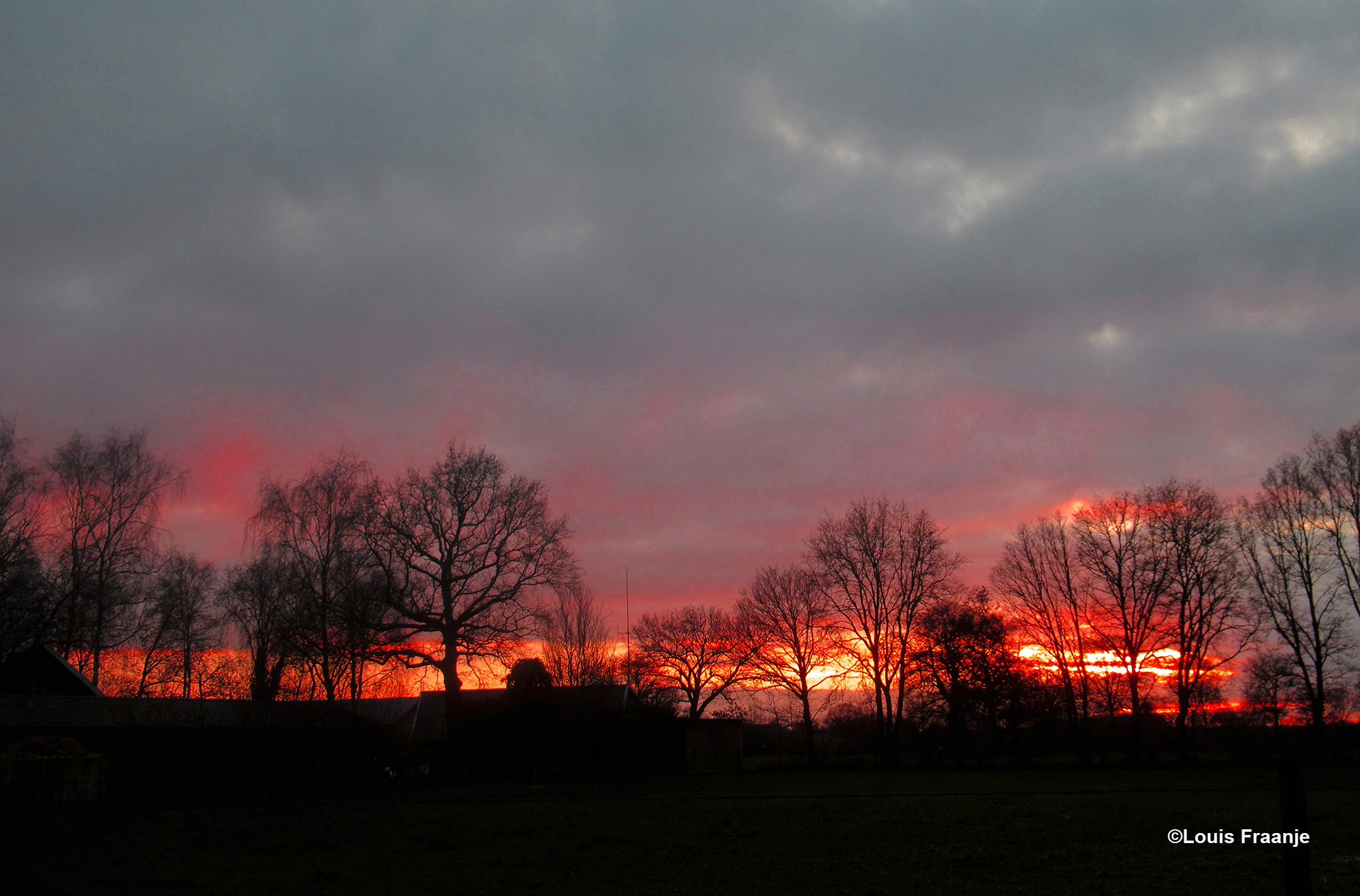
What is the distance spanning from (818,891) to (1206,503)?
43278 millimetres

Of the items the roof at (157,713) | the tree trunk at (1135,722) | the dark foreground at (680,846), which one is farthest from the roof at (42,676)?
the tree trunk at (1135,722)

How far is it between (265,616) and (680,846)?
2965 cm

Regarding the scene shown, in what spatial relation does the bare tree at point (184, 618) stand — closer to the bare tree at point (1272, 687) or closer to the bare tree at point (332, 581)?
the bare tree at point (332, 581)

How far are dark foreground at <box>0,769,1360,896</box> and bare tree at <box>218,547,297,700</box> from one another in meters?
12.9

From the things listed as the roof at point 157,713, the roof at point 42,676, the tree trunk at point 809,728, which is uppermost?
the roof at point 42,676

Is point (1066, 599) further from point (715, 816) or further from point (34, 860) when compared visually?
point (34, 860)

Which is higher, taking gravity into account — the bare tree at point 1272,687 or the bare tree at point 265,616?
the bare tree at point 265,616

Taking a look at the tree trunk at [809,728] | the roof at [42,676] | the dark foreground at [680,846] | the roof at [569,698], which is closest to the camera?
the dark foreground at [680,846]

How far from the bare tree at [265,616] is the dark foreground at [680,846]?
42.2 feet

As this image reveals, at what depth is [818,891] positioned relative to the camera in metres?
10.0

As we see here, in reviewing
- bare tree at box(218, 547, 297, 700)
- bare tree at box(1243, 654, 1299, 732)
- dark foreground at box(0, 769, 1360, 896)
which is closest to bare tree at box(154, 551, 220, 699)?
bare tree at box(218, 547, 297, 700)

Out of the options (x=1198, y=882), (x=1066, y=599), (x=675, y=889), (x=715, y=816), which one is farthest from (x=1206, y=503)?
(x=675, y=889)

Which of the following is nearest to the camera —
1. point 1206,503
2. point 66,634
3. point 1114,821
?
point 1114,821

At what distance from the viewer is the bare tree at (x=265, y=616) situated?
34219mm
